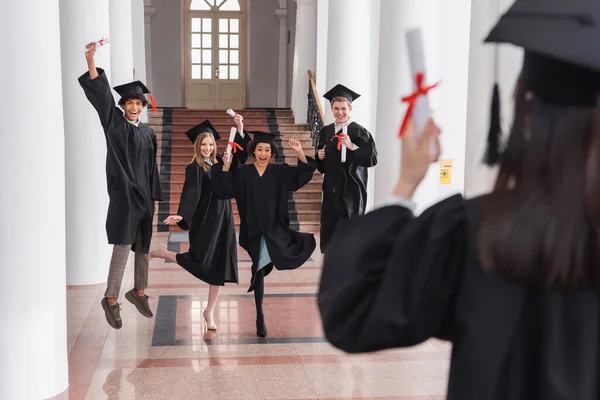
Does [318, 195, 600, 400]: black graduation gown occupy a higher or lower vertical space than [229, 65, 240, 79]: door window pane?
lower

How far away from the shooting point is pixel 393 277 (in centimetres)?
145

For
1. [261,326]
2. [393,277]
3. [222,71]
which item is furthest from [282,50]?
[393,277]

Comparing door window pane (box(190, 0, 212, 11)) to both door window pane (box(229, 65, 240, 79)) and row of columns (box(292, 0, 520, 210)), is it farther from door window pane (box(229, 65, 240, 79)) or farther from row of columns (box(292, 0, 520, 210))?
row of columns (box(292, 0, 520, 210))

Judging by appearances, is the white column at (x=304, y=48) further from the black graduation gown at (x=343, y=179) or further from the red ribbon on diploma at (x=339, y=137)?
the red ribbon on diploma at (x=339, y=137)

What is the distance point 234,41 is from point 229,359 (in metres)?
16.6

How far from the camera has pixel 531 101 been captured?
134cm

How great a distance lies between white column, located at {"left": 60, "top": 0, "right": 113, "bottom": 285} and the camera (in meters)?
7.74

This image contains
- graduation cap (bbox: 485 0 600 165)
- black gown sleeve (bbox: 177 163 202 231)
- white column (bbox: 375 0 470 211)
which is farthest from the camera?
white column (bbox: 375 0 470 211)

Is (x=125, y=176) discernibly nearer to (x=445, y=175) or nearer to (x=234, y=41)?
(x=445, y=175)

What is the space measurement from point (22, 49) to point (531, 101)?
348 centimetres

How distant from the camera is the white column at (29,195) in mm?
4191

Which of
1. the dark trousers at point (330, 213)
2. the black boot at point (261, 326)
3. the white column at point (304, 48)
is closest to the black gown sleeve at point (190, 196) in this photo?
the black boot at point (261, 326)

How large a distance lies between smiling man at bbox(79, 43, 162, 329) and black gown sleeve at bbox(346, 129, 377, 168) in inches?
80.0

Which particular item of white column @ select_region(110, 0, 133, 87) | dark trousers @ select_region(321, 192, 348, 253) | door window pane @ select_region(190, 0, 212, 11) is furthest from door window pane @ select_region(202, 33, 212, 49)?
dark trousers @ select_region(321, 192, 348, 253)
